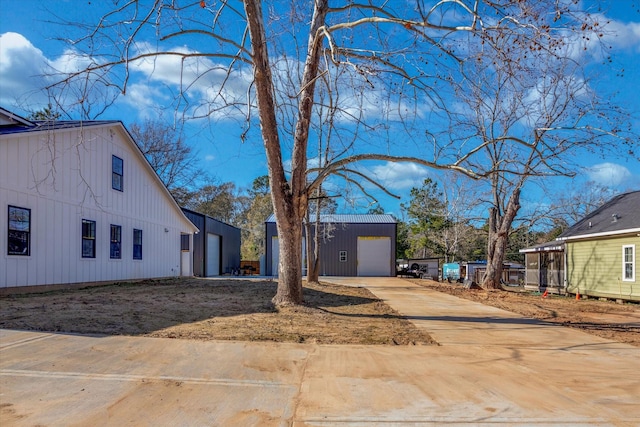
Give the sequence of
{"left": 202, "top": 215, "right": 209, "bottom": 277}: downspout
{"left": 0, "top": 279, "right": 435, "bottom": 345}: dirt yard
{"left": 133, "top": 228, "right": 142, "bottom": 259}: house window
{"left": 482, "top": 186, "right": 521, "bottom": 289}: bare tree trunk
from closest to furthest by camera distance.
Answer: {"left": 0, "top": 279, "right": 435, "bottom": 345}: dirt yard
{"left": 133, "top": 228, "right": 142, "bottom": 259}: house window
{"left": 482, "top": 186, "right": 521, "bottom": 289}: bare tree trunk
{"left": 202, "top": 215, "right": 209, "bottom": 277}: downspout

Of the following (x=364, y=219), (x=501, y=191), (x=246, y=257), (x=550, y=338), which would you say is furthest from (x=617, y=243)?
(x=246, y=257)

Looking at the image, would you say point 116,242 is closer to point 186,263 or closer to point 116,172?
point 116,172

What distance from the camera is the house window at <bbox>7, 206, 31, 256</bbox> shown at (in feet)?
39.5

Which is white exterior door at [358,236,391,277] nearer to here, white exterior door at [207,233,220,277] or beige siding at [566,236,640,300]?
white exterior door at [207,233,220,277]

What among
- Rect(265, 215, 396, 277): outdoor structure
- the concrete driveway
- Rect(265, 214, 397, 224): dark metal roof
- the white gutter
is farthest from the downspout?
the concrete driveway

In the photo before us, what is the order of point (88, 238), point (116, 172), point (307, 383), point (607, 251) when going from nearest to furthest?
point (307, 383) → point (88, 238) → point (116, 172) → point (607, 251)

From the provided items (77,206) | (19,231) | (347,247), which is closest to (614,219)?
(77,206)

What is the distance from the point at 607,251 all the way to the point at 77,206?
18.6 meters

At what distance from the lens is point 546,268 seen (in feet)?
80.7

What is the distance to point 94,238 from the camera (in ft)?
51.9

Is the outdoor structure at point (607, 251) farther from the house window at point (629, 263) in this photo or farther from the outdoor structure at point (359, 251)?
the outdoor structure at point (359, 251)

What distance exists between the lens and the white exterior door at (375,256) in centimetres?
3566

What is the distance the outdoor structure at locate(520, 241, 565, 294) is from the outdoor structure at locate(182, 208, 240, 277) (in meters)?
18.4

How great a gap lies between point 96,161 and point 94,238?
2.50 metres
